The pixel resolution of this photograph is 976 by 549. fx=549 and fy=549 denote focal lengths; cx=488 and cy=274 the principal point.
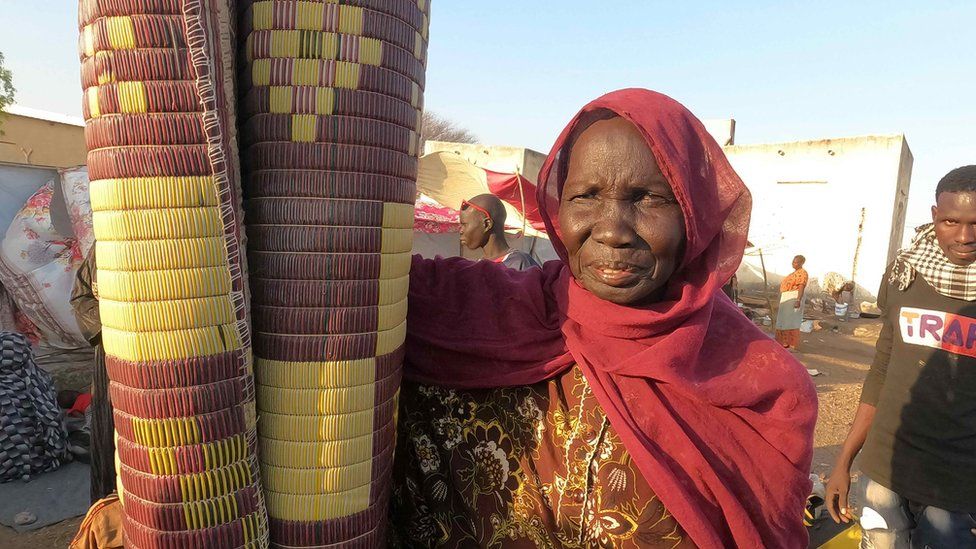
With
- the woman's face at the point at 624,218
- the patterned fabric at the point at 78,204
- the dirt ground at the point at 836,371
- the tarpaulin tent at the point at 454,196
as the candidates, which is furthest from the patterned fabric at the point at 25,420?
the dirt ground at the point at 836,371

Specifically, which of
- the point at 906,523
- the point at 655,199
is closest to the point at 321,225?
the point at 655,199

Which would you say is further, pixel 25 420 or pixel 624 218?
pixel 25 420

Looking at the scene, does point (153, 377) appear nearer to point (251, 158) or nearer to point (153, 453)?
point (153, 453)

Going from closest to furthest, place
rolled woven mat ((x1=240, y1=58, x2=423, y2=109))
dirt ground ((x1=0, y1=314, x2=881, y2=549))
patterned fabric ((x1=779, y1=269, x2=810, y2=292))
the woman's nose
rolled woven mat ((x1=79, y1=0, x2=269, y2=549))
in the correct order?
rolled woven mat ((x1=79, y1=0, x2=269, y2=549))
rolled woven mat ((x1=240, y1=58, x2=423, y2=109))
the woman's nose
dirt ground ((x1=0, y1=314, x2=881, y2=549))
patterned fabric ((x1=779, y1=269, x2=810, y2=292))

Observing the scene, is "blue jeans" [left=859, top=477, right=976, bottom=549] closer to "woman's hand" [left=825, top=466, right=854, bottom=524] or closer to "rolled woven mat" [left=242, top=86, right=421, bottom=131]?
"woman's hand" [left=825, top=466, right=854, bottom=524]

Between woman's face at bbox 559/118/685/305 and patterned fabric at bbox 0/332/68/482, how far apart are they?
5.29 m

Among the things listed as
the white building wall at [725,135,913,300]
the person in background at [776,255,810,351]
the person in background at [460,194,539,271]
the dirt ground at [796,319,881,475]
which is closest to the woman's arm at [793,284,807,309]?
the person in background at [776,255,810,351]

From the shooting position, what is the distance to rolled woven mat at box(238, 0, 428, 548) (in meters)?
0.82

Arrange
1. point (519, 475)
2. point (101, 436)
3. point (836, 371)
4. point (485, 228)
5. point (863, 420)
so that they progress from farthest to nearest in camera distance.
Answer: point (836, 371), point (485, 228), point (863, 420), point (101, 436), point (519, 475)

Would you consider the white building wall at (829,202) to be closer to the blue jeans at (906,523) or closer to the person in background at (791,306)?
the person in background at (791,306)

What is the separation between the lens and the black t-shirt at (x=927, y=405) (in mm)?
2236

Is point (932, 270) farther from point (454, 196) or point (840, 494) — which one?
point (454, 196)

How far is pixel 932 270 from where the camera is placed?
2332 mm

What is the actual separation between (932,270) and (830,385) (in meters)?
6.75
